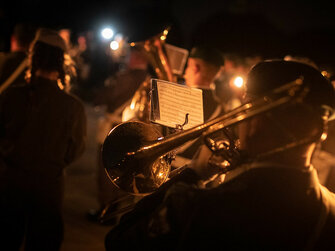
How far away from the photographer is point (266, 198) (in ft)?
4.33

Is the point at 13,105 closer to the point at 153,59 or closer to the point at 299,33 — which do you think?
the point at 153,59

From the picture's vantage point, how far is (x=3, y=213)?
104 inches

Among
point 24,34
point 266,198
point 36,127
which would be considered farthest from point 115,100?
point 266,198

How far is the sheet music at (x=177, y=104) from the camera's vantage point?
211 cm

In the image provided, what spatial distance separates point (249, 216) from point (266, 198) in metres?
0.09

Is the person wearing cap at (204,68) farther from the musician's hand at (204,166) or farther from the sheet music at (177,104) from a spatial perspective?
the musician's hand at (204,166)

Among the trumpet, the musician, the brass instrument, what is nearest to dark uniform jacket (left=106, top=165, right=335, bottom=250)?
the musician

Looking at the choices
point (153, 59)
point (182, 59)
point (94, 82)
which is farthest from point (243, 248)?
point (94, 82)

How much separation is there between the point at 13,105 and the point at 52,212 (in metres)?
0.90

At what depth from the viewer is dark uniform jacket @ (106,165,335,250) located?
51.5 inches

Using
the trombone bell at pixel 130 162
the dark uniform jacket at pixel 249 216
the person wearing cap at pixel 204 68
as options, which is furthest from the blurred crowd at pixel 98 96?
the dark uniform jacket at pixel 249 216

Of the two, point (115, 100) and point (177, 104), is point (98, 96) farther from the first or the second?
point (177, 104)

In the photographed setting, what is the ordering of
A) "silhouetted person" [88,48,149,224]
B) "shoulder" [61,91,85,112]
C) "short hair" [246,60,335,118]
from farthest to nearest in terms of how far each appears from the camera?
1. "silhouetted person" [88,48,149,224]
2. "shoulder" [61,91,85,112]
3. "short hair" [246,60,335,118]

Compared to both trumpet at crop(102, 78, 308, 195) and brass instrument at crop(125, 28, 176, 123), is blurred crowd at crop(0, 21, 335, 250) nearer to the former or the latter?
brass instrument at crop(125, 28, 176, 123)
